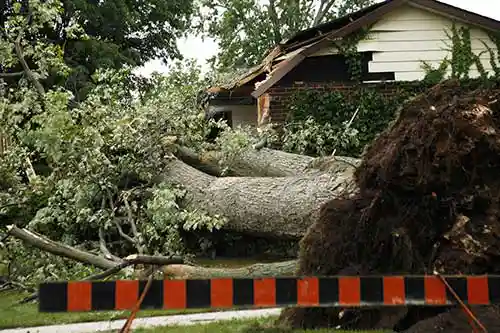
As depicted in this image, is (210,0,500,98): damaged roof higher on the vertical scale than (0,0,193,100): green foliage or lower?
lower

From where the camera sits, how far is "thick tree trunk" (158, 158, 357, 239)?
7.68 meters

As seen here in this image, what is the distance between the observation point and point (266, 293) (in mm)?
3135

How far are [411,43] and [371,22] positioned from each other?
1.03 m

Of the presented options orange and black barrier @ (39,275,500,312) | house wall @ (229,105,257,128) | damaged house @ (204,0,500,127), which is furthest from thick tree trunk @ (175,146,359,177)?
house wall @ (229,105,257,128)

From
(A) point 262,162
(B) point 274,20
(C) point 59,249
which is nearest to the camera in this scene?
(C) point 59,249

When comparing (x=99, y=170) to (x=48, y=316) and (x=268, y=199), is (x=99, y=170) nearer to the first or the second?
(x=268, y=199)

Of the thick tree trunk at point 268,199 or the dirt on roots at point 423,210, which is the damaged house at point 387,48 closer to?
the thick tree trunk at point 268,199

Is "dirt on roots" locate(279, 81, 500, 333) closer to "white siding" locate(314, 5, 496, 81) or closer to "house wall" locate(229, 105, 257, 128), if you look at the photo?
"white siding" locate(314, 5, 496, 81)

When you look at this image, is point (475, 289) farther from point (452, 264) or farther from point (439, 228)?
point (439, 228)

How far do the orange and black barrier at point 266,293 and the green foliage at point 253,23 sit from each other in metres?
29.2

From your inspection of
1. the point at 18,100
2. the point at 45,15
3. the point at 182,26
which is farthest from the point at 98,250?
the point at 182,26

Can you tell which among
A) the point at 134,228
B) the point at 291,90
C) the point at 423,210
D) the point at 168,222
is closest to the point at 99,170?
the point at 134,228

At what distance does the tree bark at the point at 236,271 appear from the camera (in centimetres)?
682

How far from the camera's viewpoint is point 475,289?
3234mm
